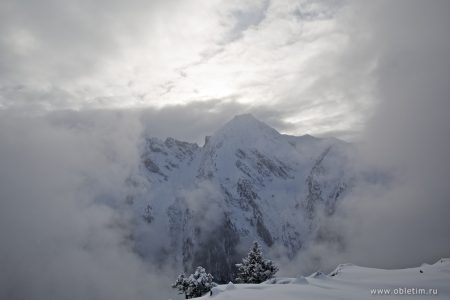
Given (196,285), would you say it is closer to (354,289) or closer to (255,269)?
(255,269)

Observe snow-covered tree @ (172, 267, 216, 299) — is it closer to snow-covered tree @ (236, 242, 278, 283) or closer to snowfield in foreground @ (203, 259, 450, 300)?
snow-covered tree @ (236, 242, 278, 283)

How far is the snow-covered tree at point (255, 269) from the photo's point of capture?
49688 millimetres

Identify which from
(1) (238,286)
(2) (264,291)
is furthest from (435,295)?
(1) (238,286)

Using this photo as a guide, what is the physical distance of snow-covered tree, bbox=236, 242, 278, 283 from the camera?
163 ft

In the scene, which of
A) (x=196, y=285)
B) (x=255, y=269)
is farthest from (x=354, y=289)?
(x=255, y=269)

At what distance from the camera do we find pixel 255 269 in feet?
164

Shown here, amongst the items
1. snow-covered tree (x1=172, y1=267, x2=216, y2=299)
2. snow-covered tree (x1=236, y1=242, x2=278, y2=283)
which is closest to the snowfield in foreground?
snow-covered tree (x1=172, y1=267, x2=216, y2=299)

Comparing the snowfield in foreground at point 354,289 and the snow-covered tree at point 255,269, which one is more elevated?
the snowfield in foreground at point 354,289

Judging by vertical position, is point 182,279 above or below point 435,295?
below

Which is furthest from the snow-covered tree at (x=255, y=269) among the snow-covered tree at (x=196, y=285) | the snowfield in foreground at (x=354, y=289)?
the snowfield in foreground at (x=354, y=289)

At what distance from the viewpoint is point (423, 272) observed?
2111cm

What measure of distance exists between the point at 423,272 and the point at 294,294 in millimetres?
9781

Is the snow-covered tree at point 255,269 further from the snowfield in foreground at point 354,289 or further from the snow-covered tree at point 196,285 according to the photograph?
the snowfield in foreground at point 354,289

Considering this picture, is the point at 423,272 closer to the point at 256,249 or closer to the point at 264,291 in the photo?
the point at 264,291
